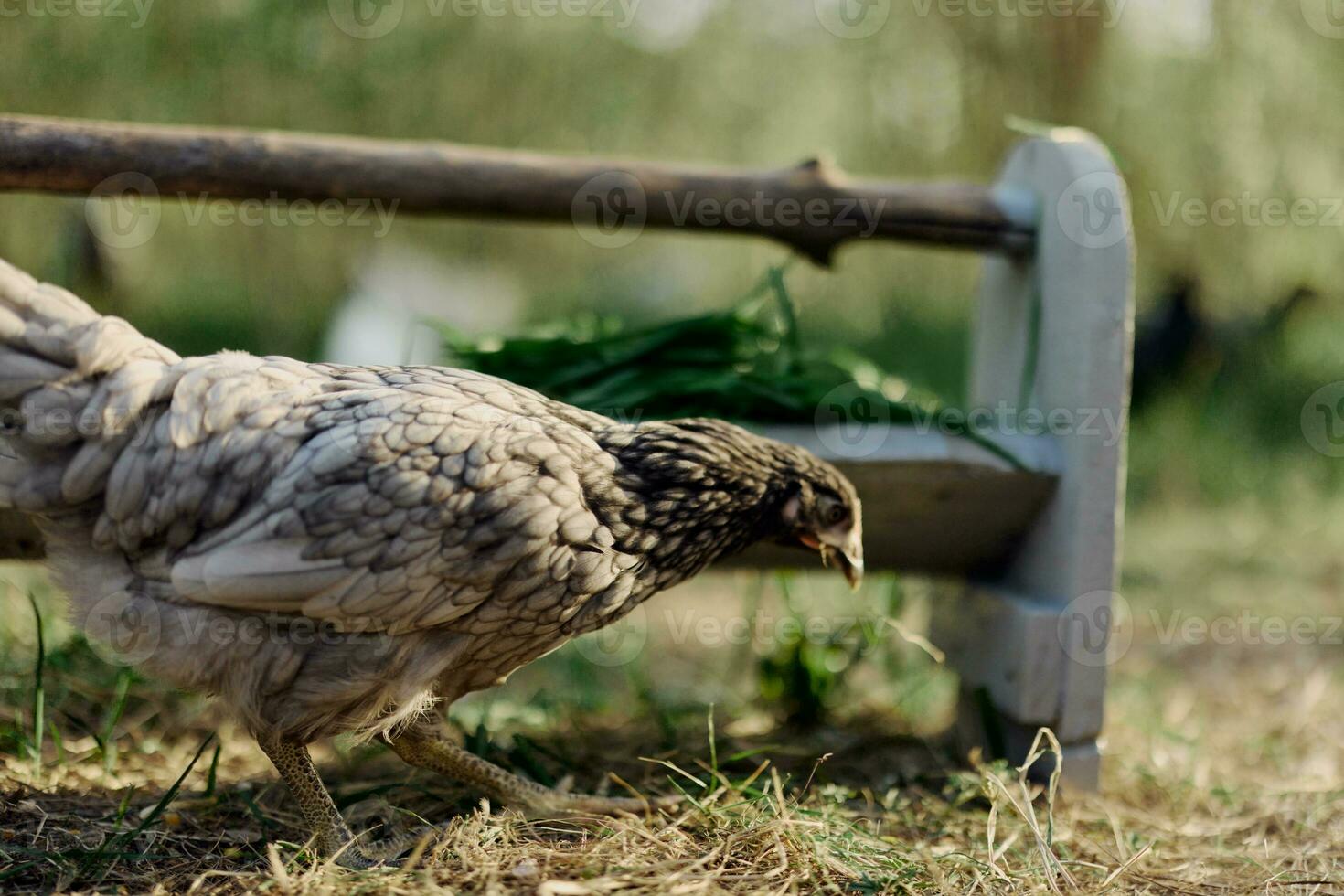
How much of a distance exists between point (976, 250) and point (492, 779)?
1.95 metres

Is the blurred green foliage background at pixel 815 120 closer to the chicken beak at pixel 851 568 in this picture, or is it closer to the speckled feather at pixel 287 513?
the chicken beak at pixel 851 568

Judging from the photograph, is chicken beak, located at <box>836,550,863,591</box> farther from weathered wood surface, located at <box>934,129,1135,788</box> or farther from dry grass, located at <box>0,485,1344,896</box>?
weathered wood surface, located at <box>934,129,1135,788</box>

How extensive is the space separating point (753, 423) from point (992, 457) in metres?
0.64

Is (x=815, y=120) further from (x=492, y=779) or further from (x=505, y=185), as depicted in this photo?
(x=492, y=779)

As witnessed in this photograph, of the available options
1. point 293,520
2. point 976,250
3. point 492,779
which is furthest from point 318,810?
point 976,250

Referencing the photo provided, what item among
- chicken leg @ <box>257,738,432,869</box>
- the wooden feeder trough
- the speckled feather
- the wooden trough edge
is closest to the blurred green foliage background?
the wooden feeder trough

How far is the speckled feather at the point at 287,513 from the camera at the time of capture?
1992 mm

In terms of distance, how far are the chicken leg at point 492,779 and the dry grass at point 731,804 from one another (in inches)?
2.9

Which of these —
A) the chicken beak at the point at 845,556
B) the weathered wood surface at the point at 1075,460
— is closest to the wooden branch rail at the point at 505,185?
the weathered wood surface at the point at 1075,460

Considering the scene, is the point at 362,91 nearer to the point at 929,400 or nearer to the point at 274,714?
the point at 929,400

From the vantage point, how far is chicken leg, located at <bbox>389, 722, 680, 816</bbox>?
2.42m

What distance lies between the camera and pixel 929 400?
3135 mm

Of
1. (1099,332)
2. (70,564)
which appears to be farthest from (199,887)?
(1099,332)

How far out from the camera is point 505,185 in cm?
285
